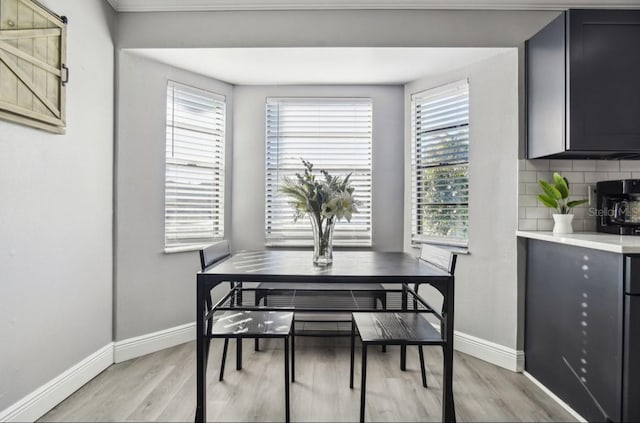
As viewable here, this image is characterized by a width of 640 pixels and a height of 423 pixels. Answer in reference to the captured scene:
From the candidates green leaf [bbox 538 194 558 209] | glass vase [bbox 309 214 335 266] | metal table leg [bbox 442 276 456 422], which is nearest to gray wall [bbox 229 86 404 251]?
green leaf [bbox 538 194 558 209]

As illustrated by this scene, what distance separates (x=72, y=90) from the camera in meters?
2.06

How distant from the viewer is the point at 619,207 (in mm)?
2082

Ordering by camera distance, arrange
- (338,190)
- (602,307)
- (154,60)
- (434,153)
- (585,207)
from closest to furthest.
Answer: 1. (602,307)
2. (338,190)
3. (585,207)
4. (154,60)
5. (434,153)

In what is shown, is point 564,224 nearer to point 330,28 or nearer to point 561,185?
point 561,185

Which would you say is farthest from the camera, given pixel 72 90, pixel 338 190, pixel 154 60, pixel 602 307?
pixel 154 60

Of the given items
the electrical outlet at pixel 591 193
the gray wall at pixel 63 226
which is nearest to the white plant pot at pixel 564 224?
the electrical outlet at pixel 591 193

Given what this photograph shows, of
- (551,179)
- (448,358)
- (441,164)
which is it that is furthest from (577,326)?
(441,164)

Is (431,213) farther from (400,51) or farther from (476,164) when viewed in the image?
(400,51)

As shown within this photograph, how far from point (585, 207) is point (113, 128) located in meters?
3.44

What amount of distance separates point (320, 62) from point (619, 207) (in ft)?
7.41

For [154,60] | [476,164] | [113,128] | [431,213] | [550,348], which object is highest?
[154,60]

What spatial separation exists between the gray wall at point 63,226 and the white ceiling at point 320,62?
0.50 metres

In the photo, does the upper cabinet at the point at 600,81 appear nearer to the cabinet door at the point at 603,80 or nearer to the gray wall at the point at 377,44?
the cabinet door at the point at 603,80

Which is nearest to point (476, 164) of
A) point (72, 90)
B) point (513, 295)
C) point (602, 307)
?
point (513, 295)
